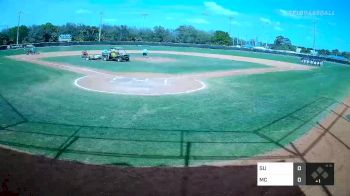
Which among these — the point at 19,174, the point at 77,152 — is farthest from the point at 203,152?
the point at 19,174

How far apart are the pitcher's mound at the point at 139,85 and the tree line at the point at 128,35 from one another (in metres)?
27.8

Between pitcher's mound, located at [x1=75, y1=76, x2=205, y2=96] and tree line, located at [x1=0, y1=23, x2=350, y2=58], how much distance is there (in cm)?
2776

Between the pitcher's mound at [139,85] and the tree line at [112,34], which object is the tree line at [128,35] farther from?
the pitcher's mound at [139,85]

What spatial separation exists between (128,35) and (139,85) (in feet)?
188

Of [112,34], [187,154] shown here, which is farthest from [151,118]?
[112,34]

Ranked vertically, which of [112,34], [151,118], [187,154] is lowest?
[187,154]

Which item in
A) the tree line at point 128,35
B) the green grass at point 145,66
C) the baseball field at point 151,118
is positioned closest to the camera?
the baseball field at point 151,118
